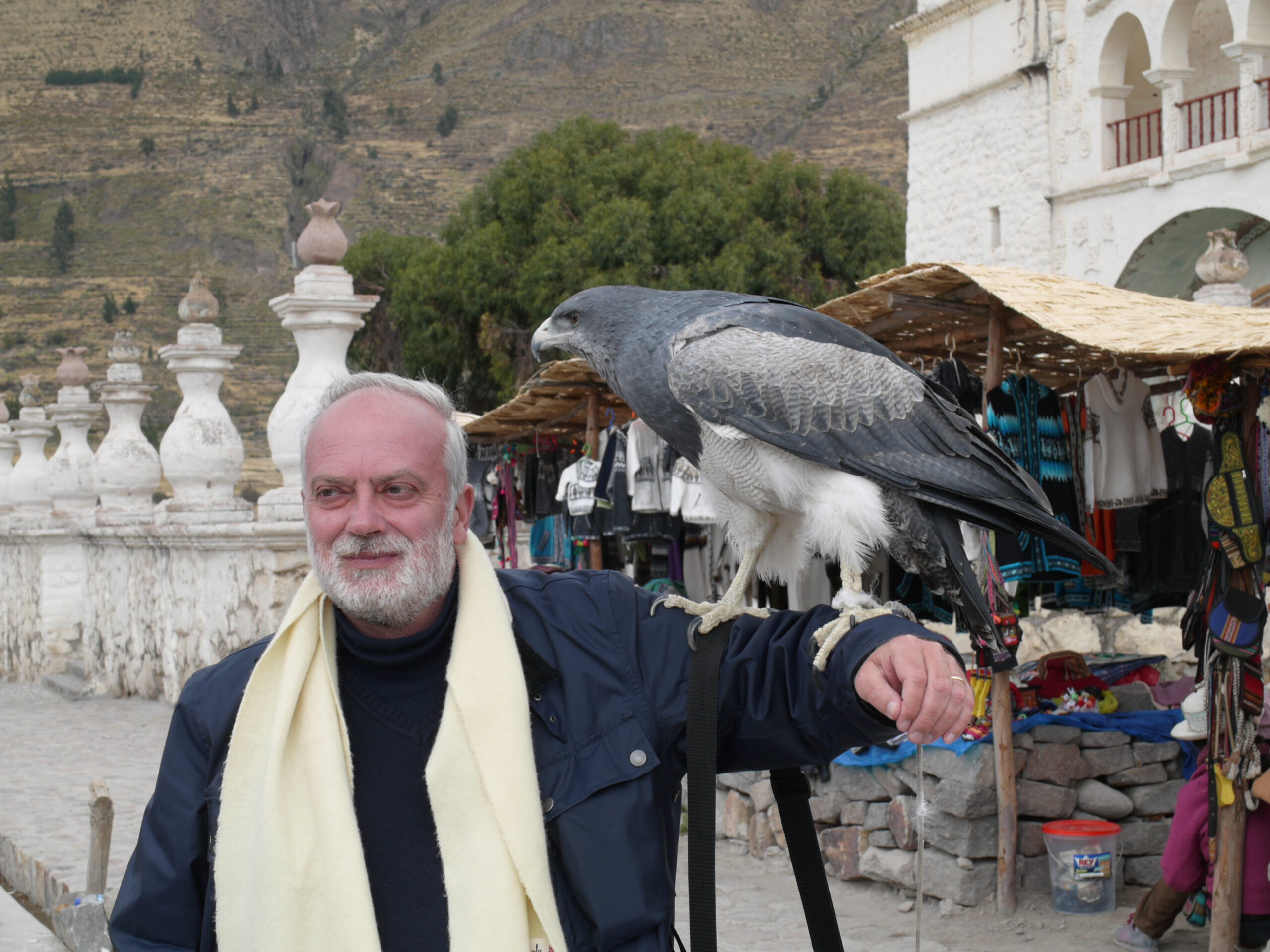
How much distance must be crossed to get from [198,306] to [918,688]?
29.9ft

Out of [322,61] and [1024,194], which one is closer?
[1024,194]

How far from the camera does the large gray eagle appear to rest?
2.86 m

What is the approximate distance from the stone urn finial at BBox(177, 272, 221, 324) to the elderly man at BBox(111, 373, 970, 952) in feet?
27.1

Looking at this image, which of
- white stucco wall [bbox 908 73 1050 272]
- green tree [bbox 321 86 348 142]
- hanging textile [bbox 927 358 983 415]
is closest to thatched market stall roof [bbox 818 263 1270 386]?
hanging textile [bbox 927 358 983 415]

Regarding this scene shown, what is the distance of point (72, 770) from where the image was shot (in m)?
7.81

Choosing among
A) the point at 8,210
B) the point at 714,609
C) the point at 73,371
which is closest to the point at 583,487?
the point at 714,609

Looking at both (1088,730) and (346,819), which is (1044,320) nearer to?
(1088,730)

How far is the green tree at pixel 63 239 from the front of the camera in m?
56.7

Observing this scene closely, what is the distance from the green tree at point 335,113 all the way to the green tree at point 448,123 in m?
5.33

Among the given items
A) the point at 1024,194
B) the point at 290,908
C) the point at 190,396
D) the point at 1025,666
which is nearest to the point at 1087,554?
the point at 290,908

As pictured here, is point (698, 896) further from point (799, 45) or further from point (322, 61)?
point (322, 61)

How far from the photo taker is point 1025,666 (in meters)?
6.41

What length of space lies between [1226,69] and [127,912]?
19.5 m

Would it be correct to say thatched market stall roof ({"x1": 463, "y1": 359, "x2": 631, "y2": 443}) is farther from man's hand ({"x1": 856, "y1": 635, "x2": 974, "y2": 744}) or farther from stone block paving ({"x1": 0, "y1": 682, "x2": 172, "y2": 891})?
man's hand ({"x1": 856, "y1": 635, "x2": 974, "y2": 744})
